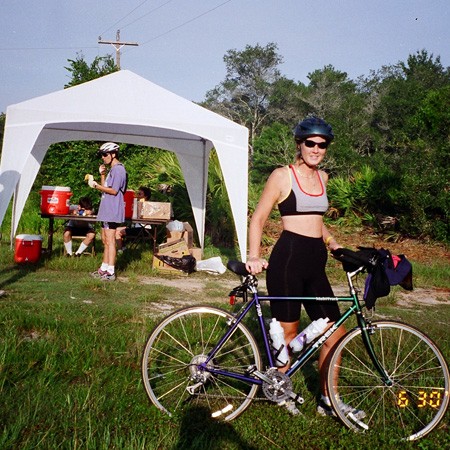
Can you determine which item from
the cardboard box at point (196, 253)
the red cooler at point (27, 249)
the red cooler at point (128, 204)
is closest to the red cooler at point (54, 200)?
the red cooler at point (27, 249)

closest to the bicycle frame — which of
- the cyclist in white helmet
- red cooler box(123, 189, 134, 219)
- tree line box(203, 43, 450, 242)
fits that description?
the cyclist in white helmet

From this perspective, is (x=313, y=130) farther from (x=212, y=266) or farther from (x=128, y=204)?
→ (x=128, y=204)

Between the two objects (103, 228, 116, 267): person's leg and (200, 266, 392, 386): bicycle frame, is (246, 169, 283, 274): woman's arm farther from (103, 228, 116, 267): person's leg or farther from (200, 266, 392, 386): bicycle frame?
(103, 228, 116, 267): person's leg

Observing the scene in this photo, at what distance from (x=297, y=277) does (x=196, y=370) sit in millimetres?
875

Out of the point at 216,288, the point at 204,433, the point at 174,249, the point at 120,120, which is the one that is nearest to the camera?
the point at 204,433

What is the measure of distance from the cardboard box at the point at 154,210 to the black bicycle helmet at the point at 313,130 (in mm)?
6854

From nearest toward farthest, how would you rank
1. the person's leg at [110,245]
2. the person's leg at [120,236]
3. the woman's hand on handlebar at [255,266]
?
the woman's hand on handlebar at [255,266]
the person's leg at [110,245]
the person's leg at [120,236]

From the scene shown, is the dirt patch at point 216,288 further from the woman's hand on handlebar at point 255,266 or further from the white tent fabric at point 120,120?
the woman's hand on handlebar at point 255,266

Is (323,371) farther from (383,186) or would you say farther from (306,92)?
(306,92)

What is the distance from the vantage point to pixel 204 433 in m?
3.35

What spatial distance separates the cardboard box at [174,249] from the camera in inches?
381

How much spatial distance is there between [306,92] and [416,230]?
133 ft

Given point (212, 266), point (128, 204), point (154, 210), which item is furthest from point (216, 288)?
point (128, 204)

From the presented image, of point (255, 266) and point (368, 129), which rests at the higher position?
point (368, 129)
